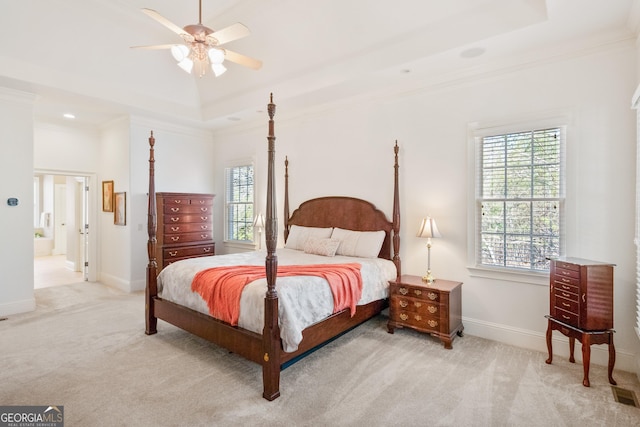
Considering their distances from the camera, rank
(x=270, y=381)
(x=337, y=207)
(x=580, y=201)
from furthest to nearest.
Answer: (x=337, y=207) < (x=580, y=201) < (x=270, y=381)

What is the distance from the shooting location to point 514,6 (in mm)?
2898

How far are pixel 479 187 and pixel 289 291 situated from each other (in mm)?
2525

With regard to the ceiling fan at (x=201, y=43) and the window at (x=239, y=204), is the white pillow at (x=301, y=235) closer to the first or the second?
the window at (x=239, y=204)

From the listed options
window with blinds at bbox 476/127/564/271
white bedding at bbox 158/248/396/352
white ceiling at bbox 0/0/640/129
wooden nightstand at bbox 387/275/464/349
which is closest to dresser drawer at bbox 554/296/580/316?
window with blinds at bbox 476/127/564/271

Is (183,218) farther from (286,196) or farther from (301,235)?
(301,235)

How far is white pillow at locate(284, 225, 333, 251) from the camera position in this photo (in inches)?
189

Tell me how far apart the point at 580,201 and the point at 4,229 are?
694cm

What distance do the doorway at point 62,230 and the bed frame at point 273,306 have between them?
366cm

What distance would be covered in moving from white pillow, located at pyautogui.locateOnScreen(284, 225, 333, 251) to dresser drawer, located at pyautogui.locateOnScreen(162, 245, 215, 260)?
1729 mm

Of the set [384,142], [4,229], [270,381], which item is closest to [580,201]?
[384,142]

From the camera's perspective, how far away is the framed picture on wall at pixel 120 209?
5.70 m

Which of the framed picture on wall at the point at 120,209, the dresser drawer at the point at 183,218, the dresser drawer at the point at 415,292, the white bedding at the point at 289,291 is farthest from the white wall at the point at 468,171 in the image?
the framed picture on wall at the point at 120,209

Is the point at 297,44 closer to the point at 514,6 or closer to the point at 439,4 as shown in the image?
the point at 439,4

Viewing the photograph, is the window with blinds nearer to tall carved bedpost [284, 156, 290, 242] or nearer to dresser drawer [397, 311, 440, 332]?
dresser drawer [397, 311, 440, 332]
